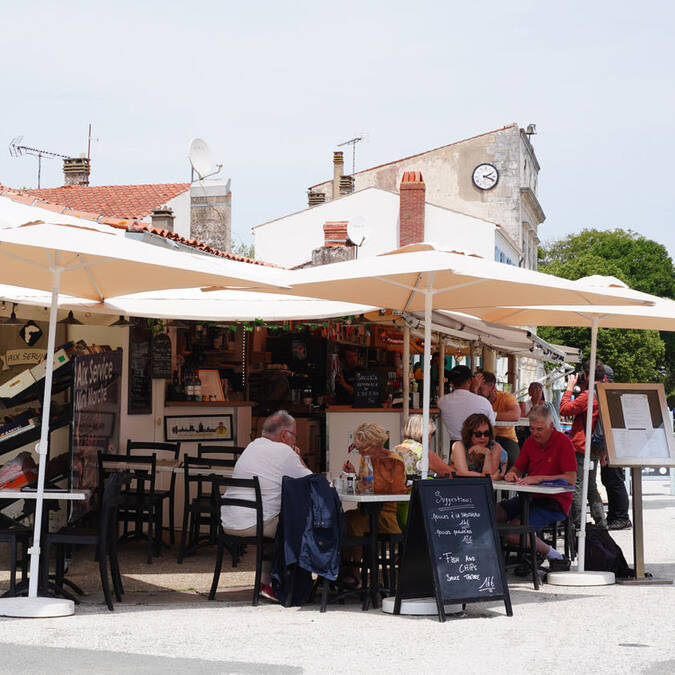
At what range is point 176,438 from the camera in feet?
36.1

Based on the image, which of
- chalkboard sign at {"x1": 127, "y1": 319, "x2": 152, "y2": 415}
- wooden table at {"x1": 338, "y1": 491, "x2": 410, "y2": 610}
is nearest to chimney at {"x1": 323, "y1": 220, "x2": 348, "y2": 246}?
chalkboard sign at {"x1": 127, "y1": 319, "x2": 152, "y2": 415}

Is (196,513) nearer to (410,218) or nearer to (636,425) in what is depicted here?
(636,425)

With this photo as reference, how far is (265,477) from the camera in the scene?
23.3 ft

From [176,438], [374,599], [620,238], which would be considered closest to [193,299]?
[176,438]

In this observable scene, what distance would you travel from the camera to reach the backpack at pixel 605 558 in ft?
27.0

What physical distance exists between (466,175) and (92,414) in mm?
30522

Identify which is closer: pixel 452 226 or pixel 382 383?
pixel 382 383

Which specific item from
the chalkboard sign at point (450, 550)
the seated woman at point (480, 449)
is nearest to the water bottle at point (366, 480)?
the chalkboard sign at point (450, 550)

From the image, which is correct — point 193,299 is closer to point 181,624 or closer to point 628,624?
point 181,624

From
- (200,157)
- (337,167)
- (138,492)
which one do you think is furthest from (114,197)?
(138,492)

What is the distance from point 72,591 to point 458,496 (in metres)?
2.78

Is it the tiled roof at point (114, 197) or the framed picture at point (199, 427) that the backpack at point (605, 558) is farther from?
the tiled roof at point (114, 197)

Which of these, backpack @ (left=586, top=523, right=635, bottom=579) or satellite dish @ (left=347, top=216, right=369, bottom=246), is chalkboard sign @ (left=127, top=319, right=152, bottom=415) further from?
satellite dish @ (left=347, top=216, right=369, bottom=246)

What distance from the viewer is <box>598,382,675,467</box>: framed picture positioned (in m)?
8.18
